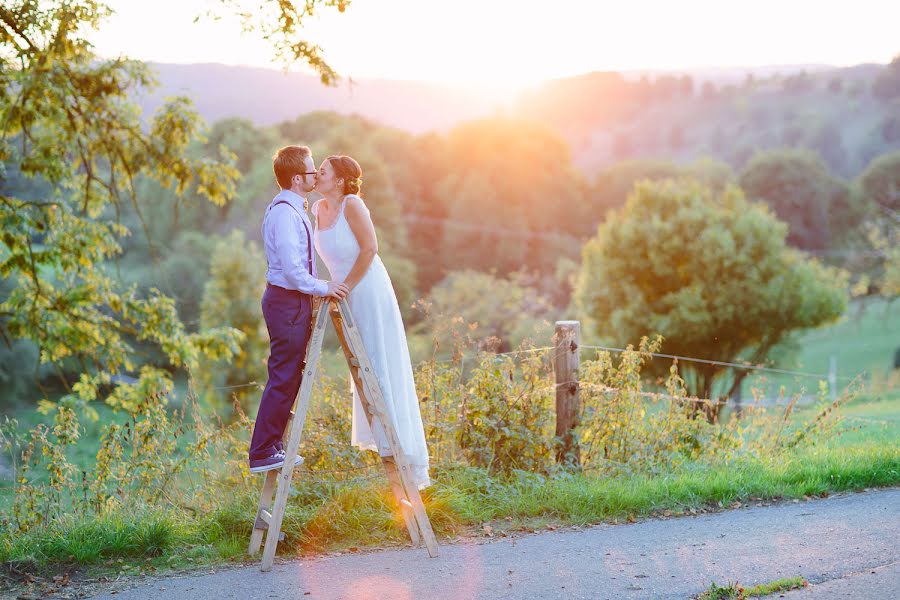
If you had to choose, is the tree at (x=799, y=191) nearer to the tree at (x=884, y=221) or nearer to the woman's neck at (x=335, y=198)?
the tree at (x=884, y=221)

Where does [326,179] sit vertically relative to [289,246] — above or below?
above

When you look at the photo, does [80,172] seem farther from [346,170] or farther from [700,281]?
A: [700,281]

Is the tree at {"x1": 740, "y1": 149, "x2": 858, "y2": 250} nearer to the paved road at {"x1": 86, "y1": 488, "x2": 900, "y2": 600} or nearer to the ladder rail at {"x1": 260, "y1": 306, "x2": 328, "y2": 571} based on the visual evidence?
the paved road at {"x1": 86, "y1": 488, "x2": 900, "y2": 600}

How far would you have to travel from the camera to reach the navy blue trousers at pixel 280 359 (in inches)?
219

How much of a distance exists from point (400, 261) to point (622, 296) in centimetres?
2589

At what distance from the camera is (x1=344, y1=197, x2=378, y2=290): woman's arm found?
561 centimetres

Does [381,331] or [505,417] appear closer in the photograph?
[381,331]

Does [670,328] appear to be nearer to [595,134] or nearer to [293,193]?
[293,193]

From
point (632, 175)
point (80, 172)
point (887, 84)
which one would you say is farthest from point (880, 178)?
point (80, 172)

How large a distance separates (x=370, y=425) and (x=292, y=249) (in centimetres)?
129

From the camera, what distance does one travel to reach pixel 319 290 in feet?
17.9

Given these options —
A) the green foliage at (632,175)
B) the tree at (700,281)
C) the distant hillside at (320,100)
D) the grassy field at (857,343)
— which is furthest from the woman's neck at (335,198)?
the green foliage at (632,175)

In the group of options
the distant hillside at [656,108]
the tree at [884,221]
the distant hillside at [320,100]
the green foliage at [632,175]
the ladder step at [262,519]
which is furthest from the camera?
the distant hillside at [656,108]

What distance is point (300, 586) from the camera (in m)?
5.27
